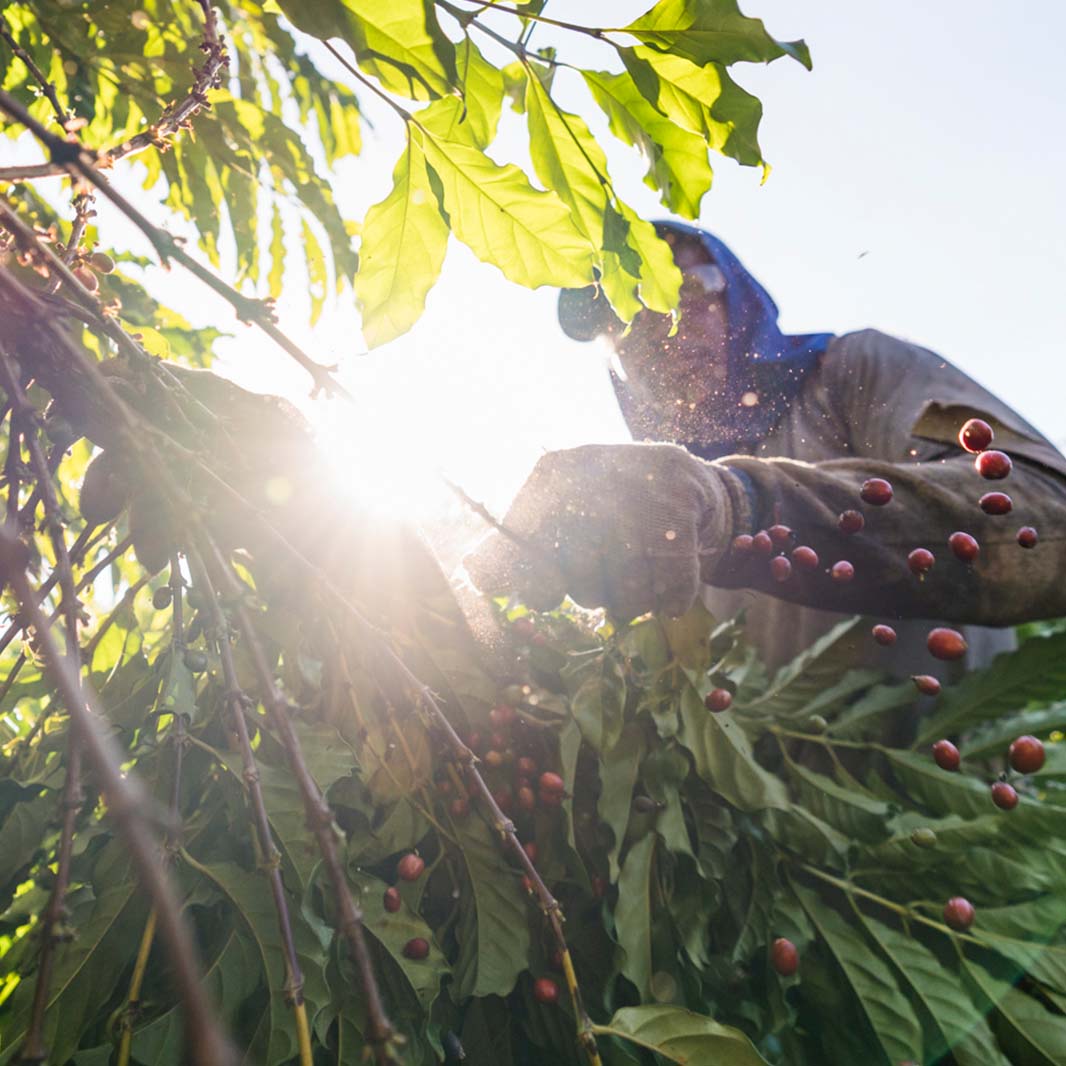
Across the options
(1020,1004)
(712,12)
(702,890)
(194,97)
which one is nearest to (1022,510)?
(1020,1004)

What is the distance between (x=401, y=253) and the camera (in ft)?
3.35

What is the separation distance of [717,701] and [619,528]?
341 millimetres

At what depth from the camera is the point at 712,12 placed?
89 cm

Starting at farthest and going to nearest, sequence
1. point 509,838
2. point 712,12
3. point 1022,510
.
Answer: point 1022,510, point 712,12, point 509,838

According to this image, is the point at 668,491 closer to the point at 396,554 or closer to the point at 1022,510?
the point at 396,554

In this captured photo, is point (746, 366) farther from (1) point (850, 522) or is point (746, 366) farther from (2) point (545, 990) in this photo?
(2) point (545, 990)

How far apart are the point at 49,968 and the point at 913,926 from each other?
3.99ft

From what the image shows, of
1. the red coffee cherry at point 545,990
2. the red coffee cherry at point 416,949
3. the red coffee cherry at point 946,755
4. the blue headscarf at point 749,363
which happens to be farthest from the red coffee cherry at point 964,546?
the blue headscarf at point 749,363

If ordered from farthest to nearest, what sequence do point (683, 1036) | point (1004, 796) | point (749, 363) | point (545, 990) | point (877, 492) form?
point (749, 363), point (877, 492), point (1004, 796), point (545, 990), point (683, 1036)

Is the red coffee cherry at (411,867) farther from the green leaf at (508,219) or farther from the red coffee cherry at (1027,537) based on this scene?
the red coffee cherry at (1027,537)

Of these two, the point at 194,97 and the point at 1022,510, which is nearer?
the point at 194,97

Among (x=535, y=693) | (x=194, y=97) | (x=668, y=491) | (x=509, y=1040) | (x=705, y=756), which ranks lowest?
(x=509, y=1040)

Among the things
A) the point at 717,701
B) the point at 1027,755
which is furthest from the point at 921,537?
the point at 717,701

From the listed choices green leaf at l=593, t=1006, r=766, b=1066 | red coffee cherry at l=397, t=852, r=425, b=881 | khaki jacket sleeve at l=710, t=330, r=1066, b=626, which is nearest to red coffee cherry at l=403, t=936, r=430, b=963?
red coffee cherry at l=397, t=852, r=425, b=881
